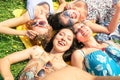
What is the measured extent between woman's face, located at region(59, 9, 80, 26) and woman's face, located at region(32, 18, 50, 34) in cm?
23

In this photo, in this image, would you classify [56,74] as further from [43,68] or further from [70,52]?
[70,52]

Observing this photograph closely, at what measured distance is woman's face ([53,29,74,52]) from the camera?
176 inches

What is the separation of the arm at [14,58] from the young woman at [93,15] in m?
0.70

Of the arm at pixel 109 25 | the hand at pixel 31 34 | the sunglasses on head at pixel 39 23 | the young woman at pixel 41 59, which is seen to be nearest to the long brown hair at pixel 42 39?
the hand at pixel 31 34

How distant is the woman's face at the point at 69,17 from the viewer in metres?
4.91

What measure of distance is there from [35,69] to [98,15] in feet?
5.72

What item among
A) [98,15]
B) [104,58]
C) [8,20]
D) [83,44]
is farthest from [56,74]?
[98,15]

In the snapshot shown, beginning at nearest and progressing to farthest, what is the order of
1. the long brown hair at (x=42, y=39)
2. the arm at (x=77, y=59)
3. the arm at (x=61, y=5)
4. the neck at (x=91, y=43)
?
1. the arm at (x=77, y=59)
2. the neck at (x=91, y=43)
3. the long brown hair at (x=42, y=39)
4. the arm at (x=61, y=5)

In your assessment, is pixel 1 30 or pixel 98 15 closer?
pixel 1 30

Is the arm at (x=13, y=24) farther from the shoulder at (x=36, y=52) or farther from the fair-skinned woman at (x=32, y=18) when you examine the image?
the shoulder at (x=36, y=52)

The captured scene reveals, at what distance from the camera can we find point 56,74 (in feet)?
9.06

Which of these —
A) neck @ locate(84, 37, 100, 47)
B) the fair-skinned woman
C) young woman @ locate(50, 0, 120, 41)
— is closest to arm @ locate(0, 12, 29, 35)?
the fair-skinned woman

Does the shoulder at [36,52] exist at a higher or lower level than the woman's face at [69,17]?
lower

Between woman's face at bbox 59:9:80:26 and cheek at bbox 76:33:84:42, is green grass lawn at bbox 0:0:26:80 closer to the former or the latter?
woman's face at bbox 59:9:80:26
